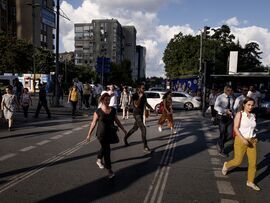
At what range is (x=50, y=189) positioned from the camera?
6.03m

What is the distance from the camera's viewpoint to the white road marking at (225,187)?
6.24 m

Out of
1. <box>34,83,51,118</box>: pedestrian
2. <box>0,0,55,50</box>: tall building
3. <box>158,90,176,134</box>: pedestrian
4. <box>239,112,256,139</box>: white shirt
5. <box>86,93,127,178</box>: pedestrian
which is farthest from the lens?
<box>0,0,55,50</box>: tall building

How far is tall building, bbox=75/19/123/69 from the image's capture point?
141750mm

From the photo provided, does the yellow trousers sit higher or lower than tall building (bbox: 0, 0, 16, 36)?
lower

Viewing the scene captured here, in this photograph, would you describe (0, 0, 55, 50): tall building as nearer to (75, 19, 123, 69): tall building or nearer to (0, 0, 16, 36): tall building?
(0, 0, 16, 36): tall building

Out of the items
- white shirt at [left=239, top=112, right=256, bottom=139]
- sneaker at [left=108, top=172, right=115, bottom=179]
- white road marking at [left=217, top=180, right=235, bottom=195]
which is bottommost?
white road marking at [left=217, top=180, right=235, bottom=195]

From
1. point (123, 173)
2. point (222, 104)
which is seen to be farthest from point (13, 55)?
point (123, 173)

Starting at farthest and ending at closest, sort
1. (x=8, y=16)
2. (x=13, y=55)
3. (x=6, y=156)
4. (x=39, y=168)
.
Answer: (x=8, y=16) → (x=13, y=55) → (x=6, y=156) → (x=39, y=168)

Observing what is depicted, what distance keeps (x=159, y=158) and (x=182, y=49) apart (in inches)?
2201

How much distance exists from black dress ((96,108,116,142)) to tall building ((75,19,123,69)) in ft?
439

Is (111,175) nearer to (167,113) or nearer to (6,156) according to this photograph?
(6,156)

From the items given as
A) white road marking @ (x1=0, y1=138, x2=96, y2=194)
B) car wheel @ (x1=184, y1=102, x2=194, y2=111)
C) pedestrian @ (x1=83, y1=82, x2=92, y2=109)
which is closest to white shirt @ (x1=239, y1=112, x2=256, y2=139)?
white road marking @ (x1=0, y1=138, x2=96, y2=194)

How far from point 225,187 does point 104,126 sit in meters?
2.27

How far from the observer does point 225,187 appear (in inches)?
257
